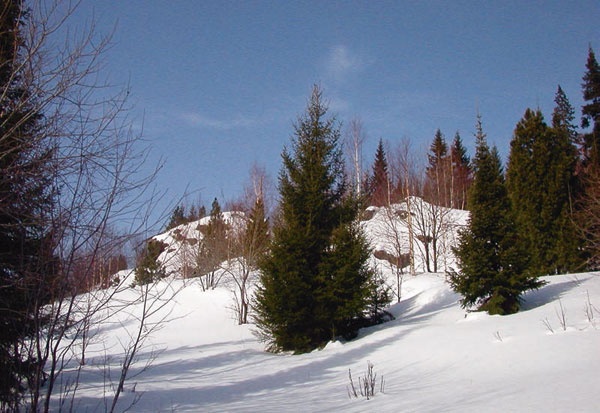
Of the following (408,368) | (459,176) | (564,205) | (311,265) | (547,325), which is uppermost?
(459,176)

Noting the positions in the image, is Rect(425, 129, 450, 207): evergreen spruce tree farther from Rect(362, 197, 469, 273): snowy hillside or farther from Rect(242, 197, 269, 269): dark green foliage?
Rect(242, 197, 269, 269): dark green foliage

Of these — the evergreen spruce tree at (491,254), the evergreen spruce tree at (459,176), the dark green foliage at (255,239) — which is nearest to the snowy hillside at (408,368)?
the evergreen spruce tree at (491,254)

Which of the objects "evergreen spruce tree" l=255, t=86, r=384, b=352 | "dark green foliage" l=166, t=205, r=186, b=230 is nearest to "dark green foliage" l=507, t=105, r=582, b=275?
"evergreen spruce tree" l=255, t=86, r=384, b=352

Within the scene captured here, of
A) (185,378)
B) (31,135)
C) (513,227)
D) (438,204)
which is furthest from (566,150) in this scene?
(31,135)

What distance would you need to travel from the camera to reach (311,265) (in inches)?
568

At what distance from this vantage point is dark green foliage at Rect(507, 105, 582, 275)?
1944 centimetres

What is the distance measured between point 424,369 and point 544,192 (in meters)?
15.8

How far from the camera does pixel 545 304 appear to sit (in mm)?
12211

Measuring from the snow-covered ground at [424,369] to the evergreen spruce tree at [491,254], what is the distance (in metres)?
0.72

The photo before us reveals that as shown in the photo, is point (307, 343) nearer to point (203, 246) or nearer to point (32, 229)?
point (32, 229)

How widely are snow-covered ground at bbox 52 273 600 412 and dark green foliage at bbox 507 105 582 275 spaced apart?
14.6ft

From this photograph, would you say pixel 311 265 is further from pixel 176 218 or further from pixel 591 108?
pixel 591 108

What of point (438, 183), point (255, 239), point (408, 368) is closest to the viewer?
point (408, 368)

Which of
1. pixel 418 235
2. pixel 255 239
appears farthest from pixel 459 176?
pixel 255 239
